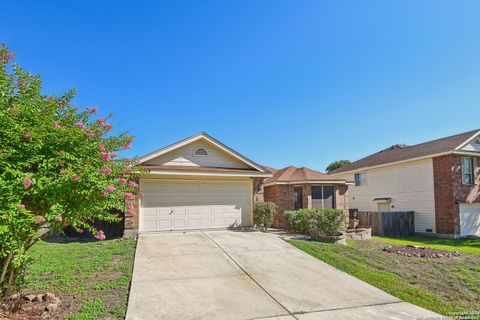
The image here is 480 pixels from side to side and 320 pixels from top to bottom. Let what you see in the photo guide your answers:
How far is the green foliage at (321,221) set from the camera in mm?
13336

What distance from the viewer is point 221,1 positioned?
1151cm

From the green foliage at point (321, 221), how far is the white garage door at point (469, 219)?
973cm

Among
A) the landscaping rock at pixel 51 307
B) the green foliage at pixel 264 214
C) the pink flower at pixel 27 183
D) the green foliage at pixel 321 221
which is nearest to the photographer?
the pink flower at pixel 27 183

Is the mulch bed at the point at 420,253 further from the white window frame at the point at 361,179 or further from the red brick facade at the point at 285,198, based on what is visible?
the white window frame at the point at 361,179

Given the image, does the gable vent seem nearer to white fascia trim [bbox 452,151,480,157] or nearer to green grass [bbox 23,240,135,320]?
green grass [bbox 23,240,135,320]

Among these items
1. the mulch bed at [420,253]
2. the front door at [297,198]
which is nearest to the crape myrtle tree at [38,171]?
the mulch bed at [420,253]

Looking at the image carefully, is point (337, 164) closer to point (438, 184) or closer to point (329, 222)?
point (438, 184)

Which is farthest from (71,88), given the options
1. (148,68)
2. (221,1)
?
(148,68)

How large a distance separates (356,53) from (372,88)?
8.68 ft

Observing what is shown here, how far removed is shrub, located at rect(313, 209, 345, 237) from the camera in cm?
1331

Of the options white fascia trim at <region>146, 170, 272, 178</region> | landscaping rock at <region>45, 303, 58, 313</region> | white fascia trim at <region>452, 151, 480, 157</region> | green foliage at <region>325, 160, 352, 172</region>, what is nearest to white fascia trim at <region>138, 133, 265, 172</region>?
white fascia trim at <region>146, 170, 272, 178</region>

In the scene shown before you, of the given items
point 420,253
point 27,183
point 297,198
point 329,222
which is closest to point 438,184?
point 297,198

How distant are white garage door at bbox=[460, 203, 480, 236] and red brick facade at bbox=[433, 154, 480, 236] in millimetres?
383

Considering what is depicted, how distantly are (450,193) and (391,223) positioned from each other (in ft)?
12.2
